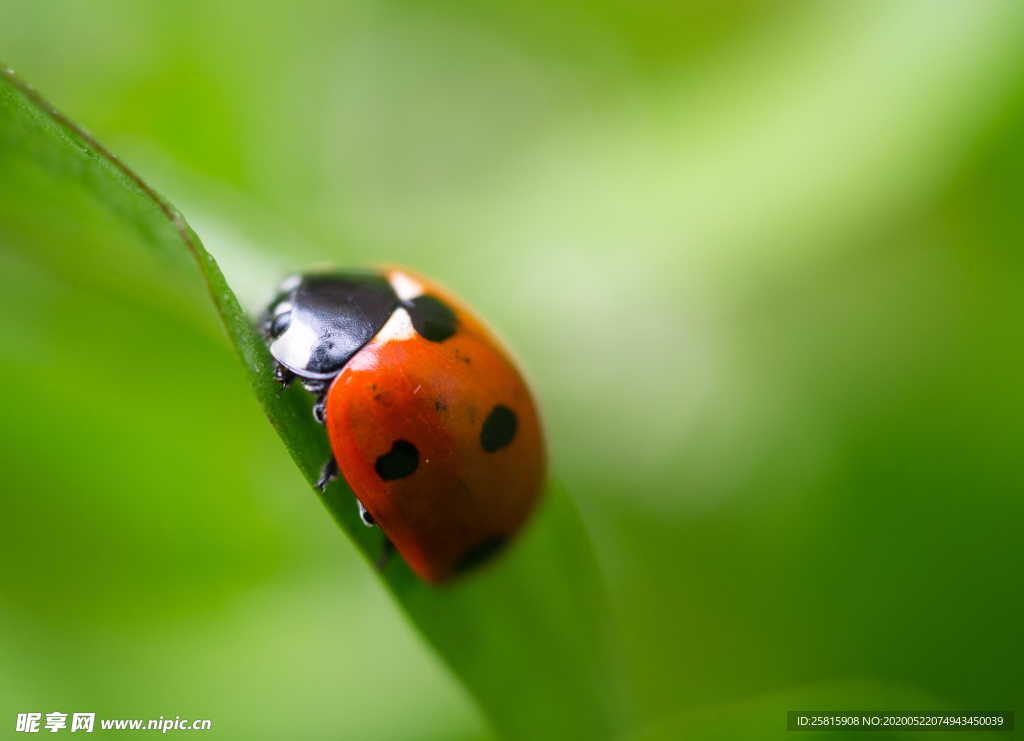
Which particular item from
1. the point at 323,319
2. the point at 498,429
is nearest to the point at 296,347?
the point at 323,319

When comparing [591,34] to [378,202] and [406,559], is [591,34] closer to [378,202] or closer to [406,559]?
[378,202]

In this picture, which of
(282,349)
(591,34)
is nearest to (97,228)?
(282,349)

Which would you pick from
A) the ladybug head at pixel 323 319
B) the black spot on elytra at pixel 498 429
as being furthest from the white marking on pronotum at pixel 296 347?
the black spot on elytra at pixel 498 429

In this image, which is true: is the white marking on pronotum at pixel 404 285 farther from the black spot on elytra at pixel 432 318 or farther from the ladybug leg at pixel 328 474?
the ladybug leg at pixel 328 474

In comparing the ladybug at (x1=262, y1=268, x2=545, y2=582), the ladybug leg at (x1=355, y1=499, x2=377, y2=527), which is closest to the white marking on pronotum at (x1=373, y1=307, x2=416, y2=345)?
the ladybug at (x1=262, y1=268, x2=545, y2=582)

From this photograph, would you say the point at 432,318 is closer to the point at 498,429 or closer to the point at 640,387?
the point at 498,429
